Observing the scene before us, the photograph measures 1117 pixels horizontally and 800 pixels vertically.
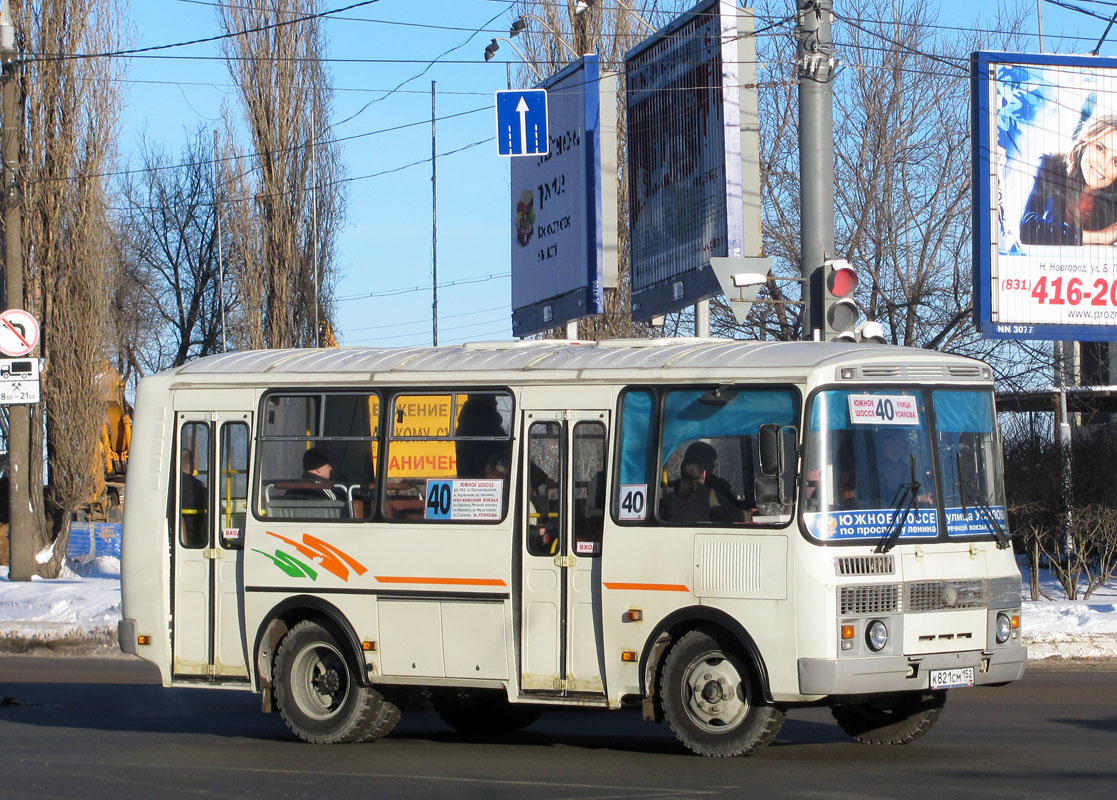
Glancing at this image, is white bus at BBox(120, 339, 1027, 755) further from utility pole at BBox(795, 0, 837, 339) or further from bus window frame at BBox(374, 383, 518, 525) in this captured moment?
utility pole at BBox(795, 0, 837, 339)

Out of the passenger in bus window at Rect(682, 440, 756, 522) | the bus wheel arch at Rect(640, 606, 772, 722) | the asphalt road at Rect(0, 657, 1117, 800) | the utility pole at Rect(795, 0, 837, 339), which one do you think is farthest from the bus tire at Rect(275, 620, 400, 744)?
the utility pole at Rect(795, 0, 837, 339)

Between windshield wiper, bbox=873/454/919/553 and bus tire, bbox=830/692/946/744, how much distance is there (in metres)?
1.25

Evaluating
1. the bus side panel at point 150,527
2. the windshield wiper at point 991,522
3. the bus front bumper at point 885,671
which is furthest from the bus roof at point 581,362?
the bus front bumper at point 885,671

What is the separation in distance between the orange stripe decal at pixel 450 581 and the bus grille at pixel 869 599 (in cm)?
226

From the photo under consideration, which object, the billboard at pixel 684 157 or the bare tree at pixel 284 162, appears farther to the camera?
the bare tree at pixel 284 162

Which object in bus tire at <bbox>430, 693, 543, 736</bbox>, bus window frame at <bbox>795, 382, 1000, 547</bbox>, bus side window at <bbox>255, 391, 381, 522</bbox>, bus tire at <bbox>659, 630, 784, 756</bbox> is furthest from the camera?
bus tire at <bbox>430, 693, 543, 736</bbox>

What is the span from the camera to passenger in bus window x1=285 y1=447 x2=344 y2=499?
10883mm

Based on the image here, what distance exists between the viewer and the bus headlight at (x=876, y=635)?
356 inches

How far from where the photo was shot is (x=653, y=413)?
9836 millimetres

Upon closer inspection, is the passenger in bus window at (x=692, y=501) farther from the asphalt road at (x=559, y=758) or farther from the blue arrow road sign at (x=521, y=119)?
the blue arrow road sign at (x=521, y=119)

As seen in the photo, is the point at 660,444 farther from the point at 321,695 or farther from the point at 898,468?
the point at 321,695

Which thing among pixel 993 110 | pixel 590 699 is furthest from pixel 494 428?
pixel 993 110

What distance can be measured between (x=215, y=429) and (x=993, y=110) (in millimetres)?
14418

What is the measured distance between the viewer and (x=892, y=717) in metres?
10.2
